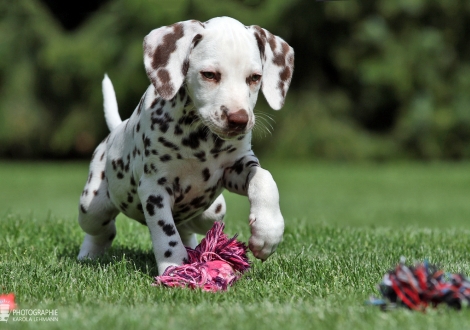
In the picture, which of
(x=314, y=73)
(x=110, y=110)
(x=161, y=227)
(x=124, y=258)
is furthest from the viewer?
(x=314, y=73)

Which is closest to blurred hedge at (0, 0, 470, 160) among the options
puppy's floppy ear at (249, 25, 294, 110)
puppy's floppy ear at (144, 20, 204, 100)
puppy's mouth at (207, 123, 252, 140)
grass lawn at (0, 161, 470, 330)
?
grass lawn at (0, 161, 470, 330)

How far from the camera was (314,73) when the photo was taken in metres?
19.3

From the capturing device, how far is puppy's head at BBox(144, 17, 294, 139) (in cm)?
363

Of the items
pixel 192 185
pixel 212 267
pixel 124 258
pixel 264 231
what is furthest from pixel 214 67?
pixel 124 258

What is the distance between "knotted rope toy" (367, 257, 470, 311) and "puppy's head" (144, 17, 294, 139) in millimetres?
1086

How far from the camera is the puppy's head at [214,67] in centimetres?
363

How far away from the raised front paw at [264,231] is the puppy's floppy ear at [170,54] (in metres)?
0.76

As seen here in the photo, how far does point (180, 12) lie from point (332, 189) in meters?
6.18

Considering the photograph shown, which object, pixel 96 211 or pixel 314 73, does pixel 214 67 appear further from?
pixel 314 73

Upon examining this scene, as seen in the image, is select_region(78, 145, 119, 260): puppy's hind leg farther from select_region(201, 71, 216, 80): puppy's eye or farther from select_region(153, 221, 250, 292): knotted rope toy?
select_region(201, 71, 216, 80): puppy's eye

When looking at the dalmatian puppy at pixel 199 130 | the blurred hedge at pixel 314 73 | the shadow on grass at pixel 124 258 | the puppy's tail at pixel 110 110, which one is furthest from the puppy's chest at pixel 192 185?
the blurred hedge at pixel 314 73

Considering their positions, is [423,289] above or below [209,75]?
below

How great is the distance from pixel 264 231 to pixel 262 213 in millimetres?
101

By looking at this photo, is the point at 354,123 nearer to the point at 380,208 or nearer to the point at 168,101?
the point at 380,208
